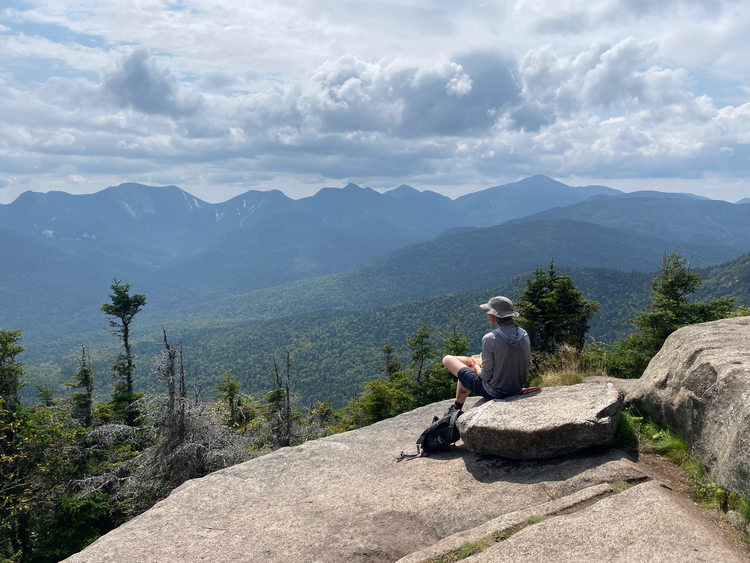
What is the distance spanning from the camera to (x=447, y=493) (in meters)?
6.60

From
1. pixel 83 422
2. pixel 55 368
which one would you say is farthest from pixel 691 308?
pixel 55 368

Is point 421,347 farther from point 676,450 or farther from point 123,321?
point 676,450

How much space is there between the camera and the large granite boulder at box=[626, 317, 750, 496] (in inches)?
201

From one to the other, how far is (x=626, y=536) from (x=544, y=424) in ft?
7.14

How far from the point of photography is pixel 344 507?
6703 millimetres

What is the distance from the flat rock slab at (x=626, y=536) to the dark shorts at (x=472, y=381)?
3270 millimetres

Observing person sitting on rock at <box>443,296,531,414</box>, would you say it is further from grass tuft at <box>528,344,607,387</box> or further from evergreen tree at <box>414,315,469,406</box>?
evergreen tree at <box>414,315,469,406</box>

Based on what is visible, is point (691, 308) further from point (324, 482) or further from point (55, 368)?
point (55, 368)

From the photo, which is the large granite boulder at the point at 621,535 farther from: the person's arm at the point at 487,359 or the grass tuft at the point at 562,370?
the grass tuft at the point at 562,370

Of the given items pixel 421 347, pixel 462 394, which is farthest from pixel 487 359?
pixel 421 347

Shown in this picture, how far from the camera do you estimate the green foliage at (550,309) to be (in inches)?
990

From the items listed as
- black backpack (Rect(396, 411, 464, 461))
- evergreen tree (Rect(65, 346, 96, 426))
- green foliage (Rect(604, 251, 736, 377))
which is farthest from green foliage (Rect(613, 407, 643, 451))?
evergreen tree (Rect(65, 346, 96, 426))

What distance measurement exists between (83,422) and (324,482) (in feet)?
91.6

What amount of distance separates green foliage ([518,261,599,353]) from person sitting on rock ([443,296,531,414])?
57.2 ft
